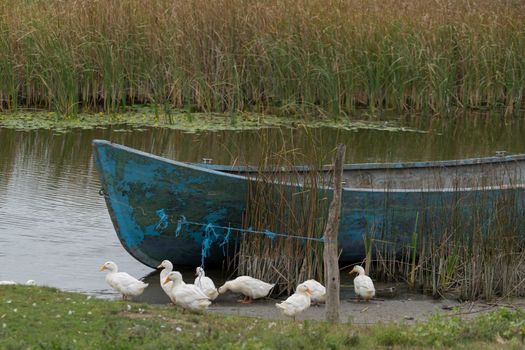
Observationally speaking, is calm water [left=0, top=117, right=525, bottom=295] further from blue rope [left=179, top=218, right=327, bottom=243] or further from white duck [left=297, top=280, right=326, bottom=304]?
white duck [left=297, top=280, right=326, bottom=304]

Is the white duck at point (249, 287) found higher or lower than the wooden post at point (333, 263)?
lower

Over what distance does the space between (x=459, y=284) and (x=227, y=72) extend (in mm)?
9259

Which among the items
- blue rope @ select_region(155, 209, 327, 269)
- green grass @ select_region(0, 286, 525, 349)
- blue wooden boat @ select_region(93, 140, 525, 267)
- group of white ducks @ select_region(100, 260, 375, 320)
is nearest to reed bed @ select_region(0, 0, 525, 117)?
blue wooden boat @ select_region(93, 140, 525, 267)

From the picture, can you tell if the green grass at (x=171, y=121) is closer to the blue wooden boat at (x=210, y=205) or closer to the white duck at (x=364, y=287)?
the blue wooden boat at (x=210, y=205)

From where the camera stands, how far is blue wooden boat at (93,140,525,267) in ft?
33.6

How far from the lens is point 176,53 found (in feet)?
60.1

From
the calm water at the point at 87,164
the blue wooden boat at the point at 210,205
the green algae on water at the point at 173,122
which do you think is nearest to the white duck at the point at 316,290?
the blue wooden boat at the point at 210,205

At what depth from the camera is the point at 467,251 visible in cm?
1015

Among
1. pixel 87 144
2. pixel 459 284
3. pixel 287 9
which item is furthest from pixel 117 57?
pixel 459 284

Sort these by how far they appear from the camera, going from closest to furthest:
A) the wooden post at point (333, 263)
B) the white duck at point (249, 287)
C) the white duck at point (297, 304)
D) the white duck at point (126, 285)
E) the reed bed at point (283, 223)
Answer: the wooden post at point (333, 263)
the white duck at point (297, 304)
the white duck at point (126, 285)
the white duck at point (249, 287)
the reed bed at point (283, 223)

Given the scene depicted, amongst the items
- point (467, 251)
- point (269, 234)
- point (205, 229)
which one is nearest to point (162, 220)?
point (205, 229)

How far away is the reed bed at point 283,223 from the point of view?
10102 millimetres

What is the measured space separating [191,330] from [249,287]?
2.43 m

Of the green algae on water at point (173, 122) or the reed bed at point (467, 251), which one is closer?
the reed bed at point (467, 251)
